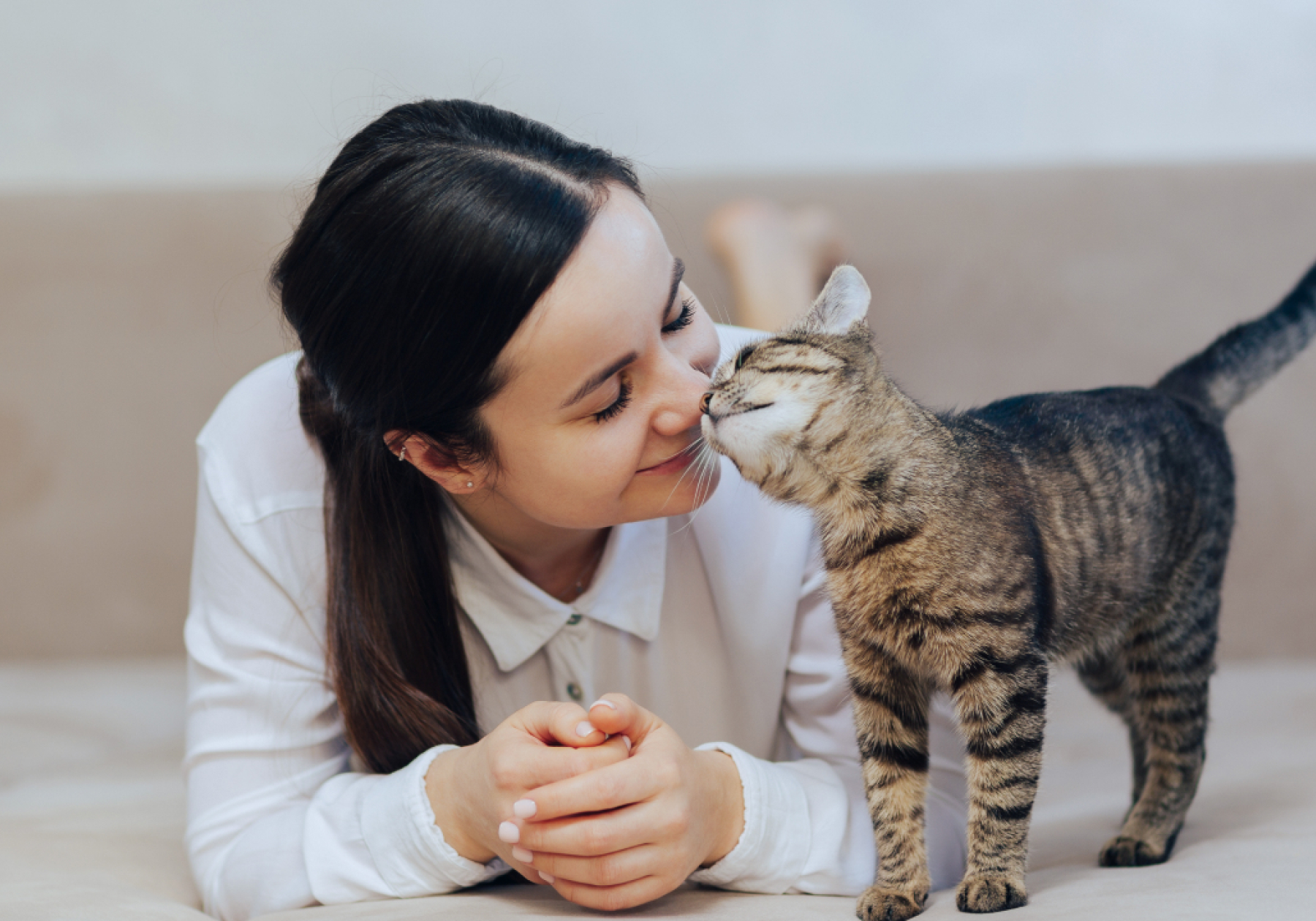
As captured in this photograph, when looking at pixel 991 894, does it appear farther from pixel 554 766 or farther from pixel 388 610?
pixel 388 610

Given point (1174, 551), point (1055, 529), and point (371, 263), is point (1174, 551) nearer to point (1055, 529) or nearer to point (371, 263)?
point (1055, 529)

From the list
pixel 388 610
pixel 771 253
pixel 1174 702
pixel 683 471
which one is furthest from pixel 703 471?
pixel 771 253

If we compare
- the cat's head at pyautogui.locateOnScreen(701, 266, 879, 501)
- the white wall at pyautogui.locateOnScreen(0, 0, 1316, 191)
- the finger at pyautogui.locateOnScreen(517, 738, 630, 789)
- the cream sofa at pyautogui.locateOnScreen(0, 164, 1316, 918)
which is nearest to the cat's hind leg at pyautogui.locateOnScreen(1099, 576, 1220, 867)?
the cat's head at pyautogui.locateOnScreen(701, 266, 879, 501)

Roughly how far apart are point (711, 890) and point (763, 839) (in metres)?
0.07

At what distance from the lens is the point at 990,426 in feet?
2.93

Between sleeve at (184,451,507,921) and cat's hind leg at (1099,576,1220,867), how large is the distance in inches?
22.9

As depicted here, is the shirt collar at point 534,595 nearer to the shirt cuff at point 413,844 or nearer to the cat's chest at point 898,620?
the shirt cuff at point 413,844

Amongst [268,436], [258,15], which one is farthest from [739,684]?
[258,15]

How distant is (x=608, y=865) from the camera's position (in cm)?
77

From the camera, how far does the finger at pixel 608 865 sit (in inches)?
30.3

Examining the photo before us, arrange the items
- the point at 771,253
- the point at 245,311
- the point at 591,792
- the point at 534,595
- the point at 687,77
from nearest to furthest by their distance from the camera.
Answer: the point at 591,792 < the point at 534,595 < the point at 771,253 < the point at 245,311 < the point at 687,77

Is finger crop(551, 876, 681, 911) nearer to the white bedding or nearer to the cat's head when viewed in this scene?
the white bedding

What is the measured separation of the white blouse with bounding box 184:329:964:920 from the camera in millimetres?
936

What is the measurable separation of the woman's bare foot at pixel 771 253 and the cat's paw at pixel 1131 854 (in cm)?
104
